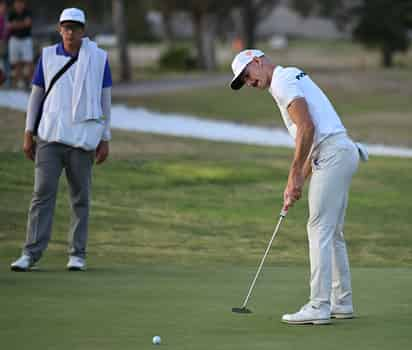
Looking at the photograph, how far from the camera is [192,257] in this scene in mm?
12727

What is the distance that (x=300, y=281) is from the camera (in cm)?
1062

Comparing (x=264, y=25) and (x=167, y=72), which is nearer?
(x=167, y=72)

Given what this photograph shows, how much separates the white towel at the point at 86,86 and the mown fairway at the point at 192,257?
4.25ft

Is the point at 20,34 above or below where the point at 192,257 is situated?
above

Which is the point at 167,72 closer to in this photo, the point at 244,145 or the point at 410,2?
the point at 410,2

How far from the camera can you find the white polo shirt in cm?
830

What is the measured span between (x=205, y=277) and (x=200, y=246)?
9.18ft

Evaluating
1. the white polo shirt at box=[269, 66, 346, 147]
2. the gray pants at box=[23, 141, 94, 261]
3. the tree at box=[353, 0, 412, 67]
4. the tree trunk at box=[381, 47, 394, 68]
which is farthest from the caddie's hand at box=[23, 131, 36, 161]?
the tree trunk at box=[381, 47, 394, 68]

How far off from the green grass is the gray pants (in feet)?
0.90

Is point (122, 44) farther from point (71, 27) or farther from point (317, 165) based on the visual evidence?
point (317, 165)

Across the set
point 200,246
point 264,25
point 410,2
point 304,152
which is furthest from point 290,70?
point 264,25

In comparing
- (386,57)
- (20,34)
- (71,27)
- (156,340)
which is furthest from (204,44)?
(156,340)

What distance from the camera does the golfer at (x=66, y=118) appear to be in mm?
10633

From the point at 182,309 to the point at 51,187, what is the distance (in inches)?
85.9
